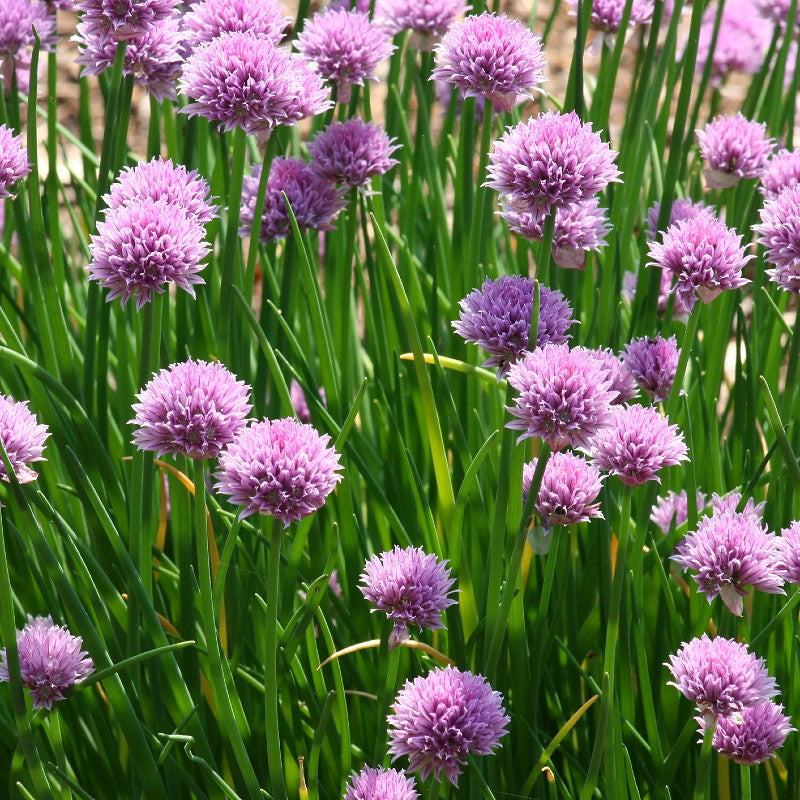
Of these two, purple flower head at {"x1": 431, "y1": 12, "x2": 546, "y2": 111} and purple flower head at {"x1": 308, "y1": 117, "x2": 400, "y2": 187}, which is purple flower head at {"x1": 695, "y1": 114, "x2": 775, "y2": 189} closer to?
purple flower head at {"x1": 431, "y1": 12, "x2": 546, "y2": 111}

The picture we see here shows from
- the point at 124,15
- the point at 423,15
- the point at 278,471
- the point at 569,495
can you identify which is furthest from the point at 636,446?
the point at 423,15

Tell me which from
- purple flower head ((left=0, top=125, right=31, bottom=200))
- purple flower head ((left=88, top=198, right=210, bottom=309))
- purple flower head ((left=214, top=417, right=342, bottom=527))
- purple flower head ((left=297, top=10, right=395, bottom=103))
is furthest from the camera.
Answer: purple flower head ((left=297, top=10, right=395, bottom=103))

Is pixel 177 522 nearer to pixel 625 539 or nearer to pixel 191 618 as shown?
pixel 191 618

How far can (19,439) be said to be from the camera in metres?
1.15

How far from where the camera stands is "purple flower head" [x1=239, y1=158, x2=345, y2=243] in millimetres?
1545

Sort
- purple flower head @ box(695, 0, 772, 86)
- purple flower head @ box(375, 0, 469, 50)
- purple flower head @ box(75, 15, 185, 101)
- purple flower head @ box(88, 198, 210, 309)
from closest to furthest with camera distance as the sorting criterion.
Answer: purple flower head @ box(88, 198, 210, 309), purple flower head @ box(75, 15, 185, 101), purple flower head @ box(375, 0, 469, 50), purple flower head @ box(695, 0, 772, 86)

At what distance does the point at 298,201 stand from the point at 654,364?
543mm

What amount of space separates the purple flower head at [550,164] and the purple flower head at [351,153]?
1.31 ft

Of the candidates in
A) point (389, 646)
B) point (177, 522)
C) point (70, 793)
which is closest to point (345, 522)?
point (177, 522)

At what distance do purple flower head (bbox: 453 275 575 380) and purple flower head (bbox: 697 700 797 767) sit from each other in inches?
16.9

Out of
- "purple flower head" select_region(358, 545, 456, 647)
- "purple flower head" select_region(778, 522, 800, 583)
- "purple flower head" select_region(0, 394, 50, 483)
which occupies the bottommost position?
"purple flower head" select_region(358, 545, 456, 647)

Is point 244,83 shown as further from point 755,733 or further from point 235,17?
point 755,733

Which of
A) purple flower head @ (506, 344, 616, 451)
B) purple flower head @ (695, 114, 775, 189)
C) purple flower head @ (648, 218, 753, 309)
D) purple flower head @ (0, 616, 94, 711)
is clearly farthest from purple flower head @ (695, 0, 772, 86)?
purple flower head @ (0, 616, 94, 711)

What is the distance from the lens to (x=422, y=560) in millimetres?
1159
